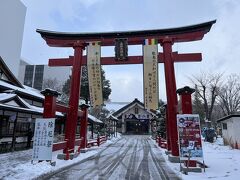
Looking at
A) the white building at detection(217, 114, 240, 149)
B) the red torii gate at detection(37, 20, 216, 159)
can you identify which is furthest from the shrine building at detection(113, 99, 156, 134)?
the red torii gate at detection(37, 20, 216, 159)

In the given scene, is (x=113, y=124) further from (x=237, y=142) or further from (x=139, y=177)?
(x=139, y=177)

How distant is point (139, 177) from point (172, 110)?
5320mm

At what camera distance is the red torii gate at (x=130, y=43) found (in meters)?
13.8

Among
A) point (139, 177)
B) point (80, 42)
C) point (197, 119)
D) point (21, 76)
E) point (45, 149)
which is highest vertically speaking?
point (21, 76)

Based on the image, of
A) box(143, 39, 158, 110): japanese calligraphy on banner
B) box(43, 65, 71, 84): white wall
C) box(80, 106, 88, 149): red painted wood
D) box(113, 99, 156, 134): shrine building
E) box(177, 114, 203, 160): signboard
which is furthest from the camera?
box(43, 65, 71, 84): white wall

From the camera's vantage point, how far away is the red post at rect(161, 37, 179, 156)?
502 inches

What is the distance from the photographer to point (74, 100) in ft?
47.0

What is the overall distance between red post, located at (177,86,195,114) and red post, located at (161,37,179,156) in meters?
1.88

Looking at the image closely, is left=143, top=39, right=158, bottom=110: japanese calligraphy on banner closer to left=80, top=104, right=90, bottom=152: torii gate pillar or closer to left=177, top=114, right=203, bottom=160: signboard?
left=177, top=114, right=203, bottom=160: signboard

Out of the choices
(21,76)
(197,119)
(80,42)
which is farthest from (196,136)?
(21,76)

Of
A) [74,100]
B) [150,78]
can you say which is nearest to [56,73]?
[74,100]

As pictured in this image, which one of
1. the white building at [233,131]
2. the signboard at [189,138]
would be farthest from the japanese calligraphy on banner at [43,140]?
the white building at [233,131]

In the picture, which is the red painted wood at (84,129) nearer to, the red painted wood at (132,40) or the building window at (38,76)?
the red painted wood at (132,40)

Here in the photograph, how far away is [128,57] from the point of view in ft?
48.5
